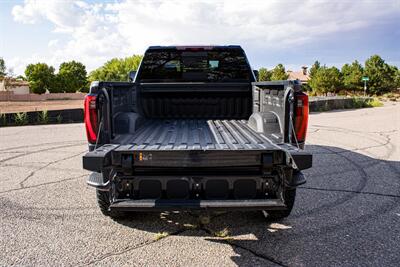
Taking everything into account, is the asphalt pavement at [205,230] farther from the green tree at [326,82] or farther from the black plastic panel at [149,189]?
the green tree at [326,82]

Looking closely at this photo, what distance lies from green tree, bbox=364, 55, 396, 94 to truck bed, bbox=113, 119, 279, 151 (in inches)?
2696

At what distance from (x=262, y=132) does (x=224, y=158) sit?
113cm

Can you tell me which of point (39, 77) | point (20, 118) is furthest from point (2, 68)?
point (20, 118)

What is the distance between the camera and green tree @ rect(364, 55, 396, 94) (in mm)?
63500

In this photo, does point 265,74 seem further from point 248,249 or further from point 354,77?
point 248,249

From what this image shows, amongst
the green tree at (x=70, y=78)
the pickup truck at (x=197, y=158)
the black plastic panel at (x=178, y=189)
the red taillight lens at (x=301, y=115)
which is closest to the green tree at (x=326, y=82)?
the green tree at (x=70, y=78)

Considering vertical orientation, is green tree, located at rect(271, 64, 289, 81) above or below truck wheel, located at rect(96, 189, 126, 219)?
above

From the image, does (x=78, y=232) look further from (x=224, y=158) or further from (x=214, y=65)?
→ (x=214, y=65)

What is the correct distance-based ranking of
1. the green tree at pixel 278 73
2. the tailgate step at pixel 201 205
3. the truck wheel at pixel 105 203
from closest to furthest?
1. the tailgate step at pixel 201 205
2. the truck wheel at pixel 105 203
3. the green tree at pixel 278 73

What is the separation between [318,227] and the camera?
3.72 meters

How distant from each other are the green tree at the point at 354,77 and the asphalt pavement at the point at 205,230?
65.6 m

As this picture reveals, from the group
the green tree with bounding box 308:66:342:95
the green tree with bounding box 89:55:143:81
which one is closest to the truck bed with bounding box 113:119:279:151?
the green tree with bounding box 308:66:342:95

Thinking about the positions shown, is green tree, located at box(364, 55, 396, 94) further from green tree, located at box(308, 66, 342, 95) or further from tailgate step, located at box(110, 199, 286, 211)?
tailgate step, located at box(110, 199, 286, 211)

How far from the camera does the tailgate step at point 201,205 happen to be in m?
2.89
